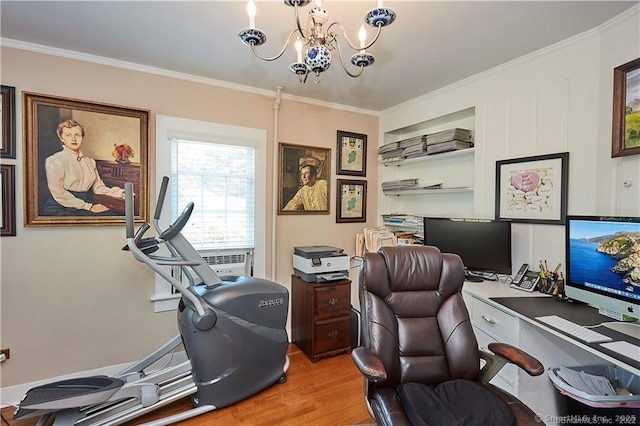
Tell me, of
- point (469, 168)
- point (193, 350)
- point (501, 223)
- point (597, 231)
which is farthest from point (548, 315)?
point (193, 350)

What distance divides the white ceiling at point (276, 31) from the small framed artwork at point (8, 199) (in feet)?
2.90

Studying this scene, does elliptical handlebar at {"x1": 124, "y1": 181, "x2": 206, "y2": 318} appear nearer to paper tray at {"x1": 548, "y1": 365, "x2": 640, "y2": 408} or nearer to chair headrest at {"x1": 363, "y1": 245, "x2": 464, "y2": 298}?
chair headrest at {"x1": 363, "y1": 245, "x2": 464, "y2": 298}

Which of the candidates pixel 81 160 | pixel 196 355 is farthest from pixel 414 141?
pixel 81 160

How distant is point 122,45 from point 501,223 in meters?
3.06

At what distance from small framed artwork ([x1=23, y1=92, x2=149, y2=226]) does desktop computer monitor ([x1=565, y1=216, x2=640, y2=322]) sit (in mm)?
3062

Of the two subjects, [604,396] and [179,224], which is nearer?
[604,396]

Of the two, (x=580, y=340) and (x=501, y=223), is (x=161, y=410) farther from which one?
(x=501, y=223)

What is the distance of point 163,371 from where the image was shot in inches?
85.3

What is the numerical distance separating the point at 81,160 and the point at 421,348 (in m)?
2.71

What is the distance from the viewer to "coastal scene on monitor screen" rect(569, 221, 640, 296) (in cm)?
156

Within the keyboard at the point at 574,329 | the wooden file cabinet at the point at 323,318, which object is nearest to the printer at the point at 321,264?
the wooden file cabinet at the point at 323,318

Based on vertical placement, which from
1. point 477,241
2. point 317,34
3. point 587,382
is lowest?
point 587,382

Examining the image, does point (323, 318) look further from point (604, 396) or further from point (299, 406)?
point (604, 396)

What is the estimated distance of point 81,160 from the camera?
7.82 feet
